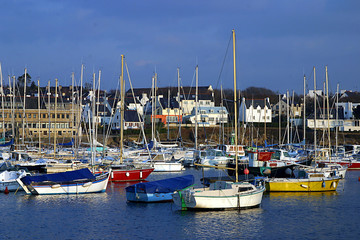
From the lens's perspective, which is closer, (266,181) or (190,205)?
(190,205)

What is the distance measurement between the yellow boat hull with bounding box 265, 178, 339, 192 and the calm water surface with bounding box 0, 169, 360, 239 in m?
0.52

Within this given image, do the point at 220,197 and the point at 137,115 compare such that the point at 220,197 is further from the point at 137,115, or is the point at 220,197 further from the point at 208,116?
the point at 208,116

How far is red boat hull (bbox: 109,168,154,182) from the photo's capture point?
162 feet

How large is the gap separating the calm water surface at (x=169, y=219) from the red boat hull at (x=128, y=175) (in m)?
7.33

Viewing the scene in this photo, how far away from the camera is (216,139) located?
4368 inches

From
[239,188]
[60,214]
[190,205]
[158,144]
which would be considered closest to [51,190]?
[60,214]

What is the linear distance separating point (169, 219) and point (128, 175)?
1720 centimetres

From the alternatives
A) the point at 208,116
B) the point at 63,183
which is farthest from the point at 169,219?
the point at 208,116

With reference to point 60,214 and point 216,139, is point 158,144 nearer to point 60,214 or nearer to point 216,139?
point 216,139

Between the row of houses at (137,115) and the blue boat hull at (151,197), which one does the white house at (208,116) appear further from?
the blue boat hull at (151,197)

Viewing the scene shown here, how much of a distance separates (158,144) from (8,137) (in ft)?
106

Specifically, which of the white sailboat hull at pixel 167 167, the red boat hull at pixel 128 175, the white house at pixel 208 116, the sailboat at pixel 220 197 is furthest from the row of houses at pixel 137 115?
the sailboat at pixel 220 197

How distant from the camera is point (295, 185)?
42250 mm

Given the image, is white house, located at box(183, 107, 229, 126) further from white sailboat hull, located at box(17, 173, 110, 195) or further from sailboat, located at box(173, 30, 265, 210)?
sailboat, located at box(173, 30, 265, 210)
